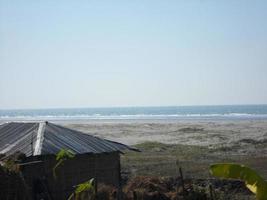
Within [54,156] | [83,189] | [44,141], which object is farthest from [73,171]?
[83,189]

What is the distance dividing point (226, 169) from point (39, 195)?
28.9 feet

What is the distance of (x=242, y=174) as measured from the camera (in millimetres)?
8531

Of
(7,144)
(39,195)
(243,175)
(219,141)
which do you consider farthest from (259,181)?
(219,141)

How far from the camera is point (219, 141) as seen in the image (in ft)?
164

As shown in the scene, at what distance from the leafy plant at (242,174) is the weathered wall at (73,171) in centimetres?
892

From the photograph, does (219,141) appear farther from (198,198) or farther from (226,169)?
(226,169)

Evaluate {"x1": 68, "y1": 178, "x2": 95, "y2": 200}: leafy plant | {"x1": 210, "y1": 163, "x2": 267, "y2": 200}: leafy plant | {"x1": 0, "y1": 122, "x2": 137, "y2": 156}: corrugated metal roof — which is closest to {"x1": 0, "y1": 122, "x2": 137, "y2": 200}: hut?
{"x1": 0, "y1": 122, "x2": 137, "y2": 156}: corrugated metal roof

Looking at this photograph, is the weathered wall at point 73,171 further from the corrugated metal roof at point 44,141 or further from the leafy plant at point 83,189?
the leafy plant at point 83,189

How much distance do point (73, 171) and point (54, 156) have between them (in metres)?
1.16

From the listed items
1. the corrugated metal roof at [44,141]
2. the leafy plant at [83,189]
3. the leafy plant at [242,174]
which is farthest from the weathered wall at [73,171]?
the leafy plant at [242,174]

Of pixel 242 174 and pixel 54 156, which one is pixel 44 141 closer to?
pixel 54 156

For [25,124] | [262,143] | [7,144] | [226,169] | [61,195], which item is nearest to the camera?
[226,169]

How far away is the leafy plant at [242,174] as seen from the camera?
27.7ft

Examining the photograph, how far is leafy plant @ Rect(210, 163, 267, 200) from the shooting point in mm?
8430
